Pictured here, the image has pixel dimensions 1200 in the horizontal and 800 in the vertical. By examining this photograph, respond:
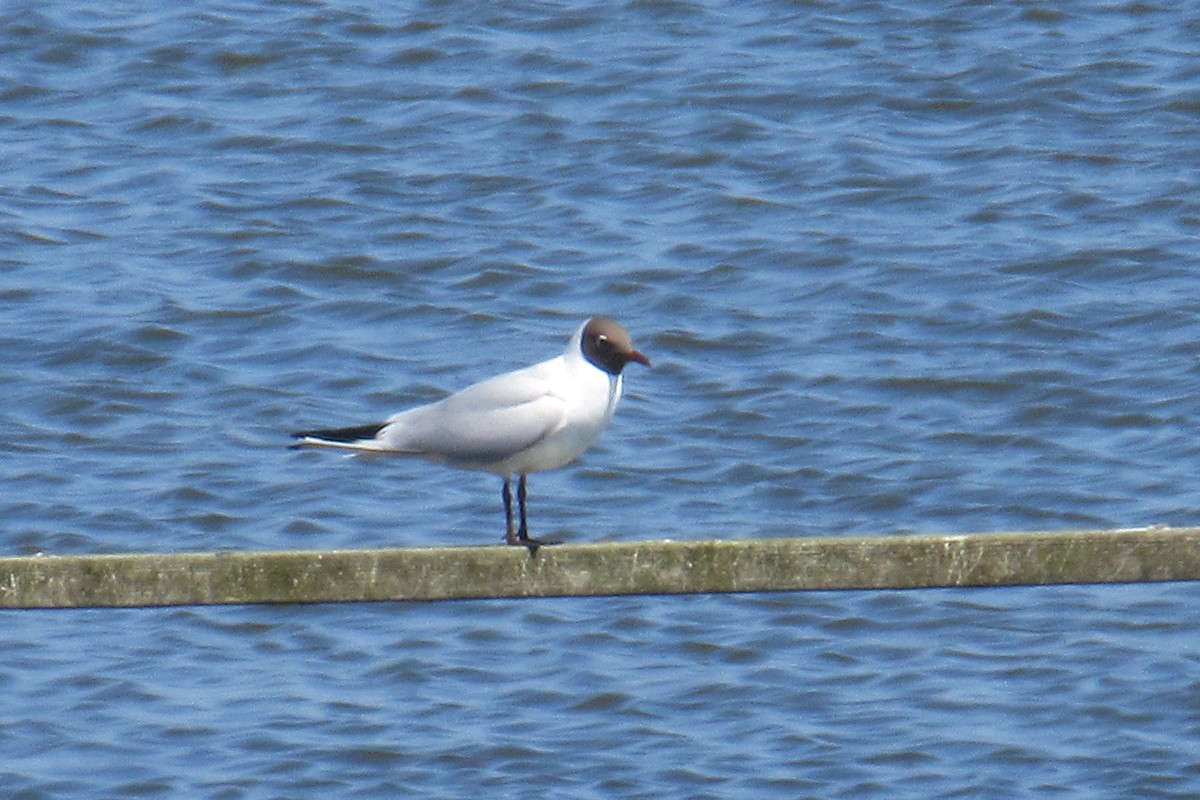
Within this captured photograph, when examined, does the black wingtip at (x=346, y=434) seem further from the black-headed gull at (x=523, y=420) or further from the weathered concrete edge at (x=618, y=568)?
the weathered concrete edge at (x=618, y=568)

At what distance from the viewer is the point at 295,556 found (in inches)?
165

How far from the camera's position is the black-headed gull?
4.87m

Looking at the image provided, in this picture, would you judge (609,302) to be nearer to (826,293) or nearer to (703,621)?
(826,293)

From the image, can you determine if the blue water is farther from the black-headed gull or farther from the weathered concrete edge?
the weathered concrete edge

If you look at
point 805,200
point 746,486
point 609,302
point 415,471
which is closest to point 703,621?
point 746,486

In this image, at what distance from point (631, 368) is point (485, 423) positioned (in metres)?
4.66

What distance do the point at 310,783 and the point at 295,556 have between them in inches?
110

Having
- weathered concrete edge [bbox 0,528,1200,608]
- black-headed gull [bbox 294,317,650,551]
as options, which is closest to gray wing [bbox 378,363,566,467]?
black-headed gull [bbox 294,317,650,551]

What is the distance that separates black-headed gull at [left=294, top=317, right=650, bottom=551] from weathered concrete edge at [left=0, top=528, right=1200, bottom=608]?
602 millimetres

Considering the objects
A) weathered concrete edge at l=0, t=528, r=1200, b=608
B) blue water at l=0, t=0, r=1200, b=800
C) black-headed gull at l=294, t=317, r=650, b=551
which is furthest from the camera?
blue water at l=0, t=0, r=1200, b=800

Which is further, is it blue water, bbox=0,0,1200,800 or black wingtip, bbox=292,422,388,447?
blue water, bbox=0,0,1200,800

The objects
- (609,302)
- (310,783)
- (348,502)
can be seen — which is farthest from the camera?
(609,302)

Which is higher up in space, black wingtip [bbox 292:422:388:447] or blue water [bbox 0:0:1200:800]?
black wingtip [bbox 292:422:388:447]

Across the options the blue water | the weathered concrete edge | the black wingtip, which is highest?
the black wingtip
